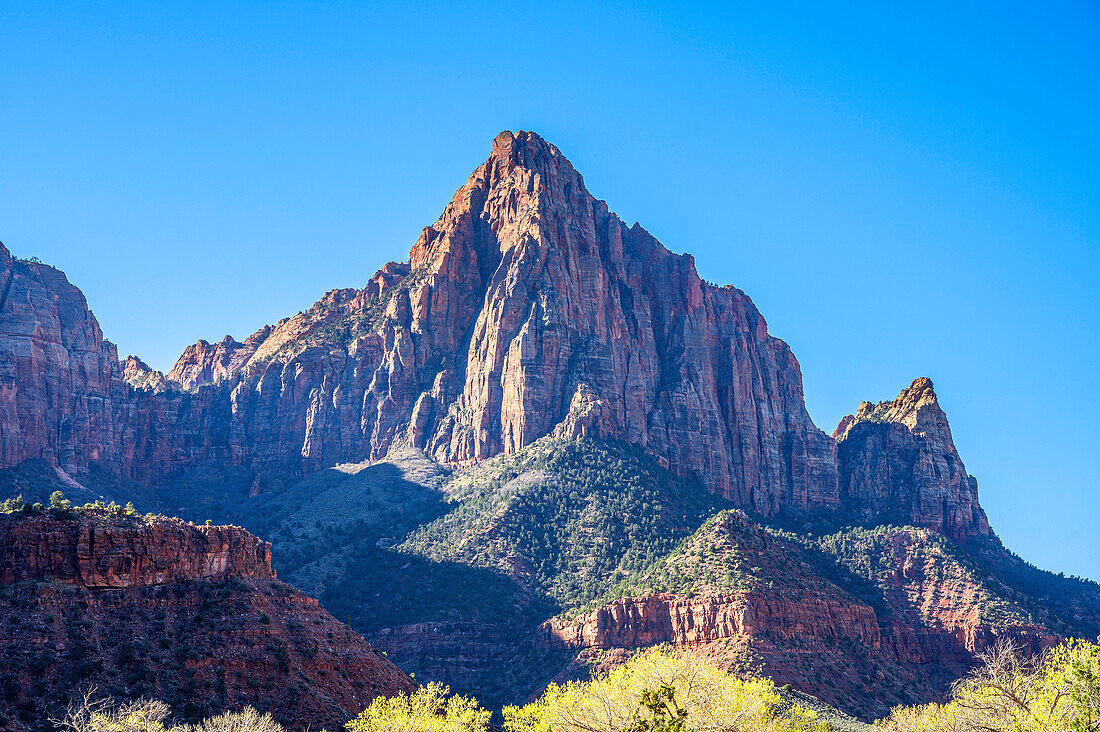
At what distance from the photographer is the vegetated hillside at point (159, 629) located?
2874 inches

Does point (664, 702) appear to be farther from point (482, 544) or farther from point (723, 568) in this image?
point (482, 544)

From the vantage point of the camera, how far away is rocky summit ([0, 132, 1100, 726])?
277 feet

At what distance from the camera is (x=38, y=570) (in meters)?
79.4

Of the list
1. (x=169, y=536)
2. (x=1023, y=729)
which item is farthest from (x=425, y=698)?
(x=1023, y=729)

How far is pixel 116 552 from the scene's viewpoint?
272ft

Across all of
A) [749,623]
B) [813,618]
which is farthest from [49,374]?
[813,618]

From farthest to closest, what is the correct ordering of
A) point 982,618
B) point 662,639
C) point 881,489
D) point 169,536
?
1. point 881,489
2. point 982,618
3. point 662,639
4. point 169,536

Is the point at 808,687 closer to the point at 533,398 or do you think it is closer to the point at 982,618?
the point at 982,618

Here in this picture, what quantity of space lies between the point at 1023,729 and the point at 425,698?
40.1 m

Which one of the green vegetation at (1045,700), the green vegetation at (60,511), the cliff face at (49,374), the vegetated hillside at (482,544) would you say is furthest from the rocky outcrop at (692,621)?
the cliff face at (49,374)

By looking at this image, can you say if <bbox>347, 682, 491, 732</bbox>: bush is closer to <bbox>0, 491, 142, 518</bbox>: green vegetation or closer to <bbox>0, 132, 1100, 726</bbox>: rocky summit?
<bbox>0, 132, 1100, 726</bbox>: rocky summit

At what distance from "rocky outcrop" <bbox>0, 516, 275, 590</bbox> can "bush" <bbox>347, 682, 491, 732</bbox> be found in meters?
17.4

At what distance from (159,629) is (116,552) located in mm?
6439

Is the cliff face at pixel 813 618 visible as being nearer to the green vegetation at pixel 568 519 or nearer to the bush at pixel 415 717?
the green vegetation at pixel 568 519
